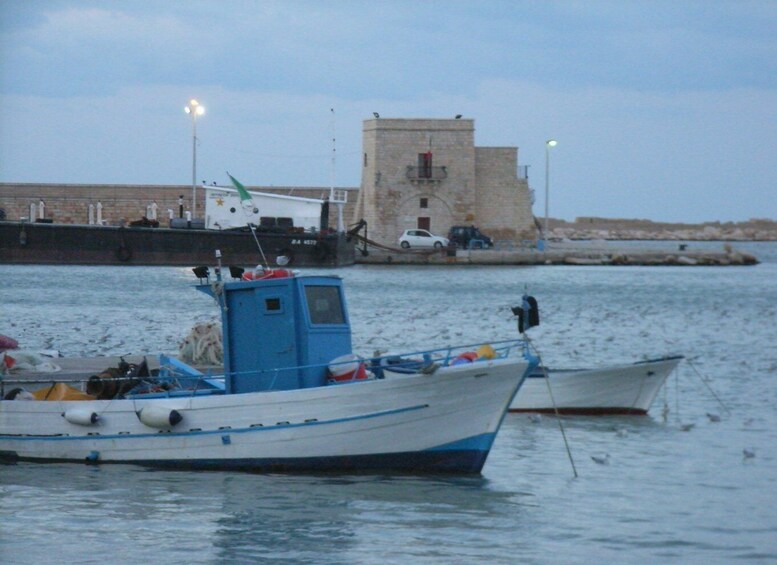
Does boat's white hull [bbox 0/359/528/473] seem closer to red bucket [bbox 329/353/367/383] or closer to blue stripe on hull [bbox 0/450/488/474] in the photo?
blue stripe on hull [bbox 0/450/488/474]

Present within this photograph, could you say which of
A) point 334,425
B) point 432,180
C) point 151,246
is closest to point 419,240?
point 432,180

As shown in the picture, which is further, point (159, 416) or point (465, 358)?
point (465, 358)

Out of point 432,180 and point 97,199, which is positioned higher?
point 432,180

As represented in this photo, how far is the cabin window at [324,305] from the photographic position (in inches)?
544

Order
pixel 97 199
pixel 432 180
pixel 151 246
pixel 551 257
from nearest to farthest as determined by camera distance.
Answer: pixel 151 246 → pixel 432 180 → pixel 97 199 → pixel 551 257

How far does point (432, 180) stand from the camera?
64.6 m

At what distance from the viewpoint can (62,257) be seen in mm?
56094

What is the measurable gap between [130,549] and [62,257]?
4648 centimetres

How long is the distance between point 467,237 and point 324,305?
171 ft

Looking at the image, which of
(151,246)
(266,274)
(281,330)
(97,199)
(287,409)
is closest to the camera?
(287,409)

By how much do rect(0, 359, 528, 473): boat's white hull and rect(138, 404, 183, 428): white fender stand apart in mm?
39

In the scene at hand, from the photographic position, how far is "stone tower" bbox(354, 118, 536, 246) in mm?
64688

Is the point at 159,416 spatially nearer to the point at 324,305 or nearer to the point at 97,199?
the point at 324,305

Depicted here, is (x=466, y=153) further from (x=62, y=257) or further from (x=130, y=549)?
(x=130, y=549)
